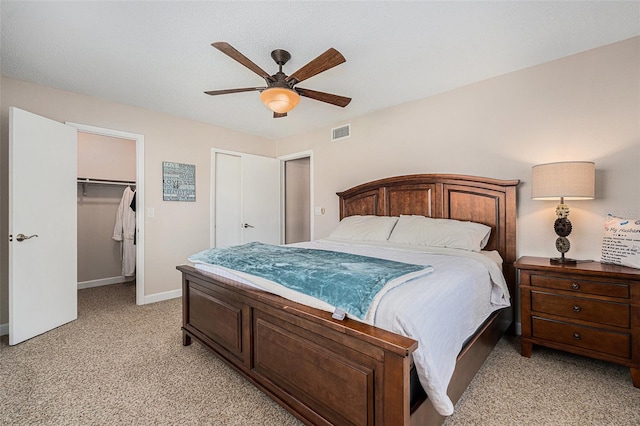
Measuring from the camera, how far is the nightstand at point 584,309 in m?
1.83

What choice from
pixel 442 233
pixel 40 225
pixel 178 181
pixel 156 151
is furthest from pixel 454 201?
pixel 40 225

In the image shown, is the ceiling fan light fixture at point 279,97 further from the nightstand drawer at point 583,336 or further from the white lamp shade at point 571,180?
the nightstand drawer at point 583,336

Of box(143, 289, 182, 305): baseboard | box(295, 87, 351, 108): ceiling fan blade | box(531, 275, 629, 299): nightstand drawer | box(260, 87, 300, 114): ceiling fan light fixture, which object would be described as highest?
box(295, 87, 351, 108): ceiling fan blade

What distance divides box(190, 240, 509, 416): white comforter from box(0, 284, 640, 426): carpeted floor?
0.45 metres

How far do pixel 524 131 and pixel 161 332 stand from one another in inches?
152

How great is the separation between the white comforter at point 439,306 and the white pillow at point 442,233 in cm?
27

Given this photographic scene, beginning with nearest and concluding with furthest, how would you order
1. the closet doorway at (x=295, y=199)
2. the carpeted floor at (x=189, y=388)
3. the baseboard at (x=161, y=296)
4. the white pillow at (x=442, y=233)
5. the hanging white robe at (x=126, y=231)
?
the carpeted floor at (x=189, y=388)
the white pillow at (x=442, y=233)
the baseboard at (x=161, y=296)
the hanging white robe at (x=126, y=231)
the closet doorway at (x=295, y=199)

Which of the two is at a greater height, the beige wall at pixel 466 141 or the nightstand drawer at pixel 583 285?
the beige wall at pixel 466 141

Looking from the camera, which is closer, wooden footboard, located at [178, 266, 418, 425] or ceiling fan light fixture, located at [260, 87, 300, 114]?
wooden footboard, located at [178, 266, 418, 425]

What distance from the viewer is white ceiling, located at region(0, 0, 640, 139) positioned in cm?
186

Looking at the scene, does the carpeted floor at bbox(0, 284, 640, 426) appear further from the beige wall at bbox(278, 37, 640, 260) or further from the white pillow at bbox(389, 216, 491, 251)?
the beige wall at bbox(278, 37, 640, 260)

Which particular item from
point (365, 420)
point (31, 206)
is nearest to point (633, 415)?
point (365, 420)

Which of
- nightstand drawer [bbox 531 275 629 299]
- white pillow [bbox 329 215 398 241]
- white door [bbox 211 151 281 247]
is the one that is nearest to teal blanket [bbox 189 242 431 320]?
white pillow [bbox 329 215 398 241]

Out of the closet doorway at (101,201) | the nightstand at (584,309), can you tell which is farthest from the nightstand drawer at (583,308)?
the closet doorway at (101,201)
